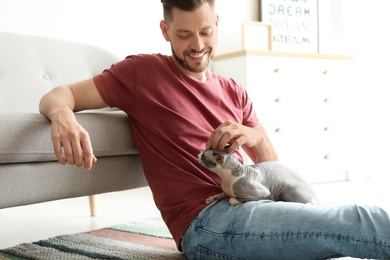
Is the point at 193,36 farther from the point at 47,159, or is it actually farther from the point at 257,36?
the point at 257,36

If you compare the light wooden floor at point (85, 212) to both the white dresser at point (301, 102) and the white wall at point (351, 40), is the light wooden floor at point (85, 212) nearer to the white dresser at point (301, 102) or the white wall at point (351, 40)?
the white dresser at point (301, 102)

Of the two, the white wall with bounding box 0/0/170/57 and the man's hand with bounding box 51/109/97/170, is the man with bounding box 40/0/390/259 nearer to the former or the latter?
the man's hand with bounding box 51/109/97/170

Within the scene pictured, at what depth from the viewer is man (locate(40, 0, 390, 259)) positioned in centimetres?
122

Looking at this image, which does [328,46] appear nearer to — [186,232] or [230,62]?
[230,62]

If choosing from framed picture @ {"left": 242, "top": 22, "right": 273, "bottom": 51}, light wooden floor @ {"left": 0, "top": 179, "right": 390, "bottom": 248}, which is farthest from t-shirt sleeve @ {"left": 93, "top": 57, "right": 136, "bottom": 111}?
framed picture @ {"left": 242, "top": 22, "right": 273, "bottom": 51}

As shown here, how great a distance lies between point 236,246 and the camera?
4.16 ft

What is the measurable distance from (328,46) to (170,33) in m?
3.14

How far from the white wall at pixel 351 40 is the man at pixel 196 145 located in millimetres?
1975

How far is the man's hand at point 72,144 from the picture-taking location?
48.6 inches

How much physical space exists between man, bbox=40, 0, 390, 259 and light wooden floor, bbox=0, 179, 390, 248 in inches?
33.0

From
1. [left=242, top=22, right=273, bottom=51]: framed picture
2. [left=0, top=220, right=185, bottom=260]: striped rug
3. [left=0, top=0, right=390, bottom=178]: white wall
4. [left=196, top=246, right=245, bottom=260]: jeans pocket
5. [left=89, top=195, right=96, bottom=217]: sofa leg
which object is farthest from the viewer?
[left=242, top=22, right=273, bottom=51]: framed picture

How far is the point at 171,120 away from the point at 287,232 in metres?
0.43

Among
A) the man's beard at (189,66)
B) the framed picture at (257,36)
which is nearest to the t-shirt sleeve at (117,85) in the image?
the man's beard at (189,66)

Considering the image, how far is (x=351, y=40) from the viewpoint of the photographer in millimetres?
4254
